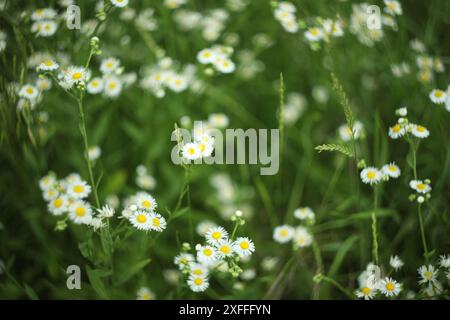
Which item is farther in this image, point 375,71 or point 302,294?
point 375,71

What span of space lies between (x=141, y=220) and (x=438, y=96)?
3.27 feet

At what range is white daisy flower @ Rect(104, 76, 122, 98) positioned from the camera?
1591 mm

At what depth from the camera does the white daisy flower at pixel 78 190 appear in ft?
4.40

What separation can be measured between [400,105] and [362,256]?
631mm

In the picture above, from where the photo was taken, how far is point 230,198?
6.16ft

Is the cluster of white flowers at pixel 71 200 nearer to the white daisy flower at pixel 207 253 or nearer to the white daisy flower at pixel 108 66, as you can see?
the white daisy flower at pixel 207 253

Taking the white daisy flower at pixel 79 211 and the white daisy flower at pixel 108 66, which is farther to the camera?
the white daisy flower at pixel 108 66

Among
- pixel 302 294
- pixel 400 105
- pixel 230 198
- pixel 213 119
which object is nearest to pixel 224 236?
pixel 302 294

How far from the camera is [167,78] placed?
1.72m

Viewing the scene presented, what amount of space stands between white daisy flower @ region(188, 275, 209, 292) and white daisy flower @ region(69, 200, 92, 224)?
342 millimetres

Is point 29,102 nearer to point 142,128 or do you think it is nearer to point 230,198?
point 142,128

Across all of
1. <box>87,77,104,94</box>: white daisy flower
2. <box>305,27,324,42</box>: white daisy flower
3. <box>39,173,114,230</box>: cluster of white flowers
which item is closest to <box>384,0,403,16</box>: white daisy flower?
<box>305,27,324,42</box>: white daisy flower

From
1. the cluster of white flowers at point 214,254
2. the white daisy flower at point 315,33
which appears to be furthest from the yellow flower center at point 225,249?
the white daisy flower at point 315,33

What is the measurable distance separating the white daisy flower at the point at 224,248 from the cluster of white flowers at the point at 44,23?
891mm
